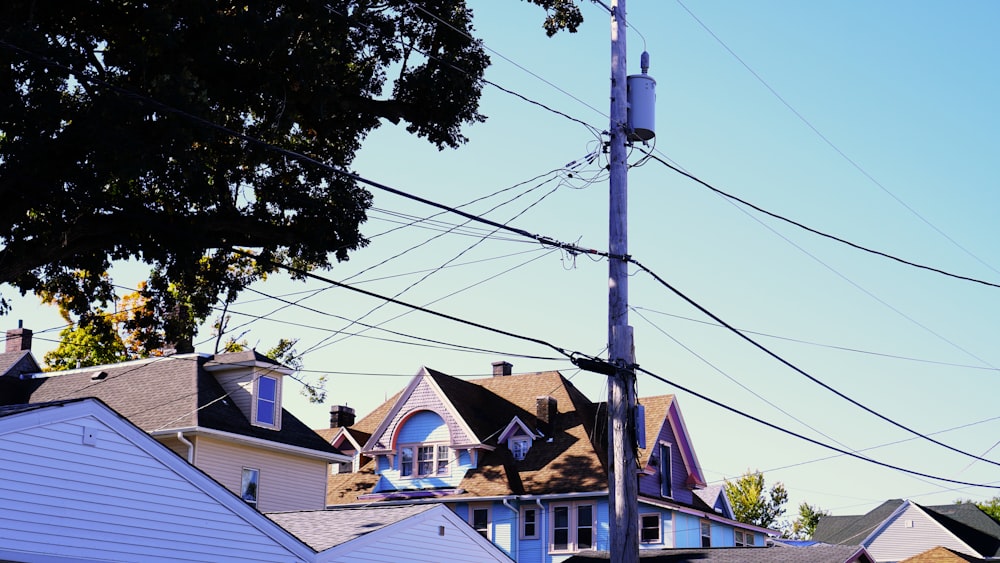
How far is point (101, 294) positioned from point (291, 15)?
822 cm

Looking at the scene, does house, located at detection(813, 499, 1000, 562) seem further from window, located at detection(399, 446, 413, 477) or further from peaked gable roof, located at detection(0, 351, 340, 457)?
peaked gable roof, located at detection(0, 351, 340, 457)

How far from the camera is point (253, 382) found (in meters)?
34.5

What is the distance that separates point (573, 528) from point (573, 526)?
0.09 metres

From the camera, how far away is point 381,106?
23719mm

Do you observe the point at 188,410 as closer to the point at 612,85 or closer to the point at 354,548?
the point at 354,548

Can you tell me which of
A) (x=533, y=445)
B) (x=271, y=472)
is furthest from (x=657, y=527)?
(x=271, y=472)

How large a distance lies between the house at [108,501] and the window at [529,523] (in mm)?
20913

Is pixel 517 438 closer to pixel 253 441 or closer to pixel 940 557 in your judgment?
pixel 253 441

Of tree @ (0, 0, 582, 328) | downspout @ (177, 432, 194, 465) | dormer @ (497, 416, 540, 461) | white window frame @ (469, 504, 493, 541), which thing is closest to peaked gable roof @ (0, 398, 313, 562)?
tree @ (0, 0, 582, 328)

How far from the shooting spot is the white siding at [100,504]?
640 inches

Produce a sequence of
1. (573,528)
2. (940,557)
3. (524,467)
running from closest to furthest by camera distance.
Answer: (573,528) → (524,467) → (940,557)

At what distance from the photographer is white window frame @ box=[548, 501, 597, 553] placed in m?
40.8

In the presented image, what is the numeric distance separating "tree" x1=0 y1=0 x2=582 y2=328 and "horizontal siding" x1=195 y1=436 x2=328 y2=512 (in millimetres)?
8848

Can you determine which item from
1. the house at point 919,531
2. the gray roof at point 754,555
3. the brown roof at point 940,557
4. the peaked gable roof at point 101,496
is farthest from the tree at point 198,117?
the house at point 919,531
